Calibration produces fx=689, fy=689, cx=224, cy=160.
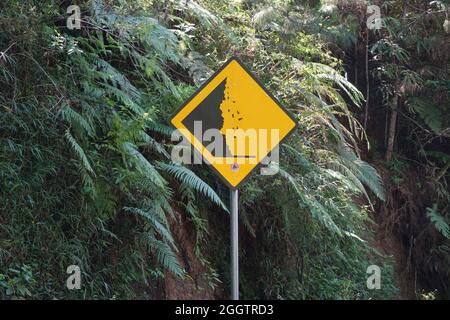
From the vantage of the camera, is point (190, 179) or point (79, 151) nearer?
point (79, 151)

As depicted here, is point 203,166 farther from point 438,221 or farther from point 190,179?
point 438,221

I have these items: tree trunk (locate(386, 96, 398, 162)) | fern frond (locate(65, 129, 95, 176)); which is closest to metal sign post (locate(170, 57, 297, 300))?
fern frond (locate(65, 129, 95, 176))

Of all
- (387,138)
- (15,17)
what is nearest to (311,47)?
(387,138)

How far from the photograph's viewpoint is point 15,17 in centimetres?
705

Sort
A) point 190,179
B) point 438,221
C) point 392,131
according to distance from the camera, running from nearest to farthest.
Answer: point 190,179 → point 438,221 → point 392,131

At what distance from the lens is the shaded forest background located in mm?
6574

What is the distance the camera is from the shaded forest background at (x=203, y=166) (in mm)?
6574

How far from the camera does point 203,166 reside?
8242 millimetres

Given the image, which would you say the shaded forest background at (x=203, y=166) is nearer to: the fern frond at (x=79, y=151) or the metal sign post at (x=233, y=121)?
the fern frond at (x=79, y=151)

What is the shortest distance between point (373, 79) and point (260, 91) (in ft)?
24.1

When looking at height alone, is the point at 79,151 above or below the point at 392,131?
below

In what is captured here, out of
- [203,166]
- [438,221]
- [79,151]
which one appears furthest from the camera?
[438,221]

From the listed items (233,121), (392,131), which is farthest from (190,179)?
(392,131)

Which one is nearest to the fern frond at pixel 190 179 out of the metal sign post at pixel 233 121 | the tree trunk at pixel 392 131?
the metal sign post at pixel 233 121
